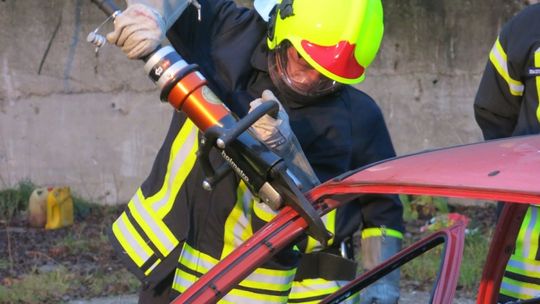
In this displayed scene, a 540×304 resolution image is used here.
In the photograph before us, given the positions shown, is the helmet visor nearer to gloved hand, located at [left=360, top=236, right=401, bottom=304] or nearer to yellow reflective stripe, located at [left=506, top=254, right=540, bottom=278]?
gloved hand, located at [left=360, top=236, right=401, bottom=304]

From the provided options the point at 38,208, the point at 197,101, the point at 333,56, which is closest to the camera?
the point at 197,101

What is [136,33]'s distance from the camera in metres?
2.81

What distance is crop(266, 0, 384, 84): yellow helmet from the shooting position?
3334 mm

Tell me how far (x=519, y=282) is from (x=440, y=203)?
12.7 feet

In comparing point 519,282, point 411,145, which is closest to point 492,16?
point 411,145

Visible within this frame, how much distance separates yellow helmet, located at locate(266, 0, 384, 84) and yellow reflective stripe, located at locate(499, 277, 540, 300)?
0.87m

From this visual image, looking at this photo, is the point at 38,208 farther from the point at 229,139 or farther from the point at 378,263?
the point at 229,139

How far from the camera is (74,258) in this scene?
6.47 metres

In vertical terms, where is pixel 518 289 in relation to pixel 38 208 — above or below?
above

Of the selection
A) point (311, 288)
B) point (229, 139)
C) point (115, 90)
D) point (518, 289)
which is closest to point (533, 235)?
point (518, 289)

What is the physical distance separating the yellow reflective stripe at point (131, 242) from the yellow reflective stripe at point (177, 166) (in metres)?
0.10

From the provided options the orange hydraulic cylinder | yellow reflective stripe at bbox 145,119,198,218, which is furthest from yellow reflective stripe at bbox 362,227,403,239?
the orange hydraulic cylinder

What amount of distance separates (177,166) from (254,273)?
0.43 m

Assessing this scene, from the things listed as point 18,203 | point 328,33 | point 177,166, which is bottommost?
point 18,203
